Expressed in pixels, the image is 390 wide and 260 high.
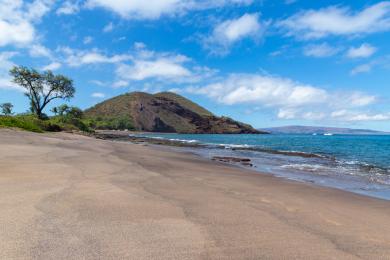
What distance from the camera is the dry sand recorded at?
4.45 metres

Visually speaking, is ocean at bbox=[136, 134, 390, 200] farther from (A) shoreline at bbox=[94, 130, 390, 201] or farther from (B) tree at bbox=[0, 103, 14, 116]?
(B) tree at bbox=[0, 103, 14, 116]

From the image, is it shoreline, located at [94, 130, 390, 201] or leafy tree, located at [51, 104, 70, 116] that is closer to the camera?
shoreline, located at [94, 130, 390, 201]

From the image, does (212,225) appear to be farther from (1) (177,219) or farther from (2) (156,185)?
(2) (156,185)

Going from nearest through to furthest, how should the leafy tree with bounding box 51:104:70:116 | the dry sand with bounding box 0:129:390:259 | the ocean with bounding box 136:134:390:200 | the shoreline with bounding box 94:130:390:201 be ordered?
the dry sand with bounding box 0:129:390:259 → the shoreline with bounding box 94:130:390:201 → the ocean with bounding box 136:134:390:200 → the leafy tree with bounding box 51:104:70:116

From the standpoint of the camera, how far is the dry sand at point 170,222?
14.6 feet

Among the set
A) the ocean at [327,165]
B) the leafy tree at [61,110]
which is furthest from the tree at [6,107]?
the ocean at [327,165]

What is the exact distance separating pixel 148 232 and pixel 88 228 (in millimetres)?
928

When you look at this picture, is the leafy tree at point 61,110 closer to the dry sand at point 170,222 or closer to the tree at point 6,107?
the tree at point 6,107

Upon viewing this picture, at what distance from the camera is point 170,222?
567 cm

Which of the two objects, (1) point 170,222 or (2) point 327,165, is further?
(2) point 327,165

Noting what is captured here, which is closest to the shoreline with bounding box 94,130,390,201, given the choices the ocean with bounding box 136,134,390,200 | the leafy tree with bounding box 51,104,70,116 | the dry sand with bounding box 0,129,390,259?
the ocean with bounding box 136,134,390,200

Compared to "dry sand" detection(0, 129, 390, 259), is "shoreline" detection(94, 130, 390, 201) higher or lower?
lower

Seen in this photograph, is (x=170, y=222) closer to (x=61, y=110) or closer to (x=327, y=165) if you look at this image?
(x=327, y=165)

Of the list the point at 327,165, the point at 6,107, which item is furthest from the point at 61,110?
the point at 327,165
